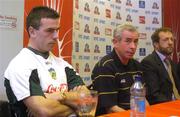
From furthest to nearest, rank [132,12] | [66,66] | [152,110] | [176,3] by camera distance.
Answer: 1. [176,3]
2. [132,12]
3. [66,66]
4. [152,110]

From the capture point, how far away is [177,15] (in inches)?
224

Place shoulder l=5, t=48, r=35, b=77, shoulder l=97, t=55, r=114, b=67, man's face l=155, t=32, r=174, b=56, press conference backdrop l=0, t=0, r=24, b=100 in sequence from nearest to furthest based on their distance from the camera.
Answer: shoulder l=5, t=48, r=35, b=77 → press conference backdrop l=0, t=0, r=24, b=100 → shoulder l=97, t=55, r=114, b=67 → man's face l=155, t=32, r=174, b=56

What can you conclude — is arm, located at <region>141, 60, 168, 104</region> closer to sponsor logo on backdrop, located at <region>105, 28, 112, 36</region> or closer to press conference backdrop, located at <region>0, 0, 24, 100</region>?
sponsor logo on backdrop, located at <region>105, 28, 112, 36</region>

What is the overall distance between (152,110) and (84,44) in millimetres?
1996

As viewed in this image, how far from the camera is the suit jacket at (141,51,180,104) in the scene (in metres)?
3.31

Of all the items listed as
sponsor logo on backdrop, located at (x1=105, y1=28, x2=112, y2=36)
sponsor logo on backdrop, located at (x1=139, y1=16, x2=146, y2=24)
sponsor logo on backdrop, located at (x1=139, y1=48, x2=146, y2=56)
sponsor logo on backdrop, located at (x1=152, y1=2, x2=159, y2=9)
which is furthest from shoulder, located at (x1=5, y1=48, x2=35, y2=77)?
sponsor logo on backdrop, located at (x1=152, y1=2, x2=159, y2=9)

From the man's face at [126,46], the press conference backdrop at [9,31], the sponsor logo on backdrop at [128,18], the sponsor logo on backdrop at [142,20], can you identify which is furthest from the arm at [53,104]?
the sponsor logo on backdrop at [142,20]

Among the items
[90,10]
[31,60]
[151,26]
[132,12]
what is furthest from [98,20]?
[31,60]

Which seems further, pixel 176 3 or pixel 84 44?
pixel 176 3

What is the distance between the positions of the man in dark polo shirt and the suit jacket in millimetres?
277

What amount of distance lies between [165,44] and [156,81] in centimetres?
60

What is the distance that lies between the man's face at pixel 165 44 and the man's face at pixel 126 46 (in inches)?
31.8

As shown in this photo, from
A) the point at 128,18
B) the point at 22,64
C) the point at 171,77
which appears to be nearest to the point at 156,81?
the point at 171,77

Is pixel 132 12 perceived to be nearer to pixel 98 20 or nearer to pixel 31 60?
pixel 98 20
